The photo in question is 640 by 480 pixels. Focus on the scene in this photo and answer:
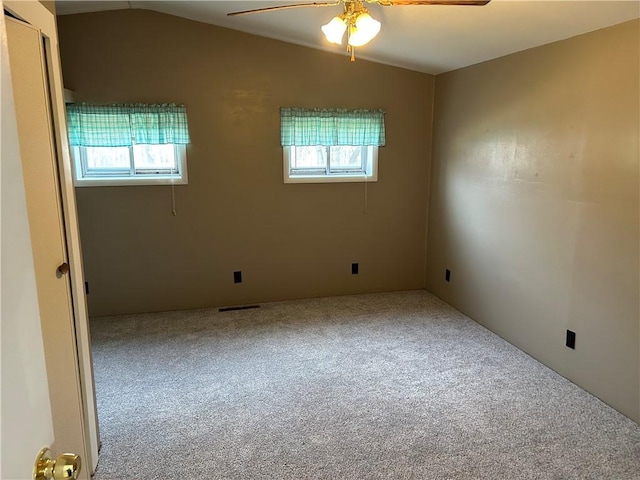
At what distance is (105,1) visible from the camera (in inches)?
135

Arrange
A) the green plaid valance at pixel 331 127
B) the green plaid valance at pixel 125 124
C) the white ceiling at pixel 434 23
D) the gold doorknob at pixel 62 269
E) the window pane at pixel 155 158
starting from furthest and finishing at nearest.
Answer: the green plaid valance at pixel 331 127 → the window pane at pixel 155 158 → the green plaid valance at pixel 125 124 → the white ceiling at pixel 434 23 → the gold doorknob at pixel 62 269

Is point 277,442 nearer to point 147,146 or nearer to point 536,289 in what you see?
point 536,289

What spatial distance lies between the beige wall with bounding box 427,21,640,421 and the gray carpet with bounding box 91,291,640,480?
0.91 feet

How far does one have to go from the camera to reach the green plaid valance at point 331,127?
4.10 meters

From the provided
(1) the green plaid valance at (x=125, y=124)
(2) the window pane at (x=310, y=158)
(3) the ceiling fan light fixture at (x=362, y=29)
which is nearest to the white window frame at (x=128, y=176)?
(1) the green plaid valance at (x=125, y=124)

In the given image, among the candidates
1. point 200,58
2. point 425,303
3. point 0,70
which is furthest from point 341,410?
point 200,58

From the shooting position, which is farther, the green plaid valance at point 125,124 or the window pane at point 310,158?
the window pane at point 310,158

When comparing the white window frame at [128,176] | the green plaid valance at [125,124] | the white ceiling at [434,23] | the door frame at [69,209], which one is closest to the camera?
the door frame at [69,209]

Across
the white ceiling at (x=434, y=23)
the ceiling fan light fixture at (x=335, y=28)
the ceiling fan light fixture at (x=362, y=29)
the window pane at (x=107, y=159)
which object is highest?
the white ceiling at (x=434, y=23)

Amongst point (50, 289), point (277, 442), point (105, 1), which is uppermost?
point (105, 1)

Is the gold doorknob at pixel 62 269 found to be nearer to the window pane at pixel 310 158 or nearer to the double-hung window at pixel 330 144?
the double-hung window at pixel 330 144

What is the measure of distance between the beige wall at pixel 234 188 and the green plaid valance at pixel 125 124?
0.34 feet

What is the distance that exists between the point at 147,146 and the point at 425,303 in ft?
9.91

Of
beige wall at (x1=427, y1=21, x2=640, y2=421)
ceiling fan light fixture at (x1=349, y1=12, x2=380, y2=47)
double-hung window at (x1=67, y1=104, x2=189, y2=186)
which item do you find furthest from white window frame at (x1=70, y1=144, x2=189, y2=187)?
beige wall at (x1=427, y1=21, x2=640, y2=421)
